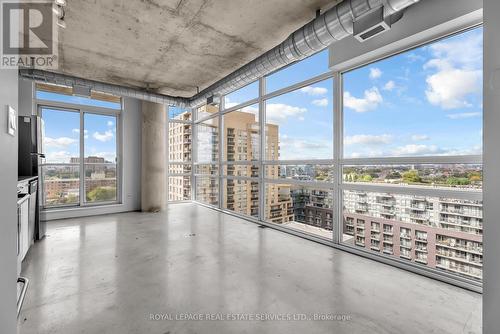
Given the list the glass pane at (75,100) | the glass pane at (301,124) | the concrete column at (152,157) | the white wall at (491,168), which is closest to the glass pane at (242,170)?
the glass pane at (301,124)

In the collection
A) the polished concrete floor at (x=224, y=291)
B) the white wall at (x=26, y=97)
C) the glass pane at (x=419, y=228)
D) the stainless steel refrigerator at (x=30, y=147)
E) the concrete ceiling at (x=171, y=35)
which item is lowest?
the polished concrete floor at (x=224, y=291)

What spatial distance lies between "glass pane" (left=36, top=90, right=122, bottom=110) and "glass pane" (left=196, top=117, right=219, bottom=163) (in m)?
2.44

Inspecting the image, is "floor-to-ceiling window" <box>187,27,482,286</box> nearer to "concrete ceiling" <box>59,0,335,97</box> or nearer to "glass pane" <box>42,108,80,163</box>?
"concrete ceiling" <box>59,0,335,97</box>

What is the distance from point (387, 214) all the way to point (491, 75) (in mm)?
2179

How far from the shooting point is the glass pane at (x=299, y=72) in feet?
12.9

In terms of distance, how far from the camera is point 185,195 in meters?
7.88

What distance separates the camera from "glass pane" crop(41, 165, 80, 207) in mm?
5336

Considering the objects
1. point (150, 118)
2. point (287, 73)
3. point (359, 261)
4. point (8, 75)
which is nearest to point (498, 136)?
point (359, 261)

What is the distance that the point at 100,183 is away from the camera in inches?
241

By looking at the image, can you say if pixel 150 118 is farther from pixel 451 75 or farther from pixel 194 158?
pixel 451 75

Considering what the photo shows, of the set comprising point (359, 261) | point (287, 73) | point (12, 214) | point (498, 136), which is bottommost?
point (359, 261)

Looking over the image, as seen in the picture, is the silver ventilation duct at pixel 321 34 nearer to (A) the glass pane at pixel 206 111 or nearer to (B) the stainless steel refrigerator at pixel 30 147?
(B) the stainless steel refrigerator at pixel 30 147

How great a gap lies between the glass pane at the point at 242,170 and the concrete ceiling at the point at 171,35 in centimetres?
226
